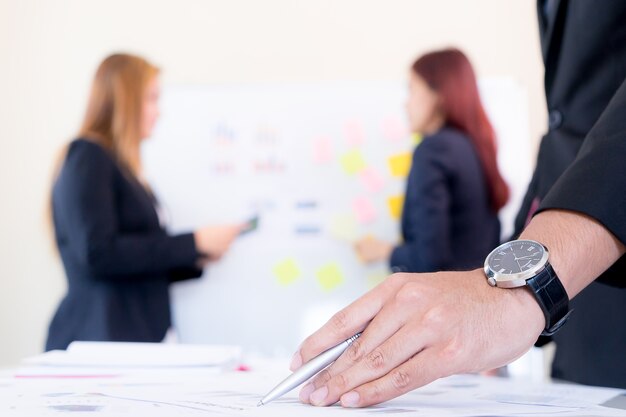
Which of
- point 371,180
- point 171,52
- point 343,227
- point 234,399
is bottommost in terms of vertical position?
point 343,227

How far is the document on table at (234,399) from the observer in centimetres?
48

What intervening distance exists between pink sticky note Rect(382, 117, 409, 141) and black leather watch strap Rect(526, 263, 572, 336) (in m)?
2.28

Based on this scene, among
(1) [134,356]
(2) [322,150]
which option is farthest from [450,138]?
(1) [134,356]

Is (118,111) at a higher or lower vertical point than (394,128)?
higher

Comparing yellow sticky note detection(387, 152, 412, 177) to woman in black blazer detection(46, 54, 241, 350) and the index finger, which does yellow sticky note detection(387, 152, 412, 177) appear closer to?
woman in black blazer detection(46, 54, 241, 350)

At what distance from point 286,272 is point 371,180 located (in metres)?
0.49

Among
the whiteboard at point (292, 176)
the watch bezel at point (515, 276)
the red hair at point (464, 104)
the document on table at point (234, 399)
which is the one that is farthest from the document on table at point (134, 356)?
the whiteboard at point (292, 176)

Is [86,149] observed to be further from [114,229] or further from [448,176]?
[448,176]

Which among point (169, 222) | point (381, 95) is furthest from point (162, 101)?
point (381, 95)

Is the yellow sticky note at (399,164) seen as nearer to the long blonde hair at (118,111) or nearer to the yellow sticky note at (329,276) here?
the yellow sticky note at (329,276)

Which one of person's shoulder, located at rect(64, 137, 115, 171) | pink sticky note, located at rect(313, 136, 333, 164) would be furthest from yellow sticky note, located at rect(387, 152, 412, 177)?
person's shoulder, located at rect(64, 137, 115, 171)

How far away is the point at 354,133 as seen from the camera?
2.79 m

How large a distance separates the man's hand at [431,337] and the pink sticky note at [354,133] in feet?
7.39

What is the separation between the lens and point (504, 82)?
9.03ft
